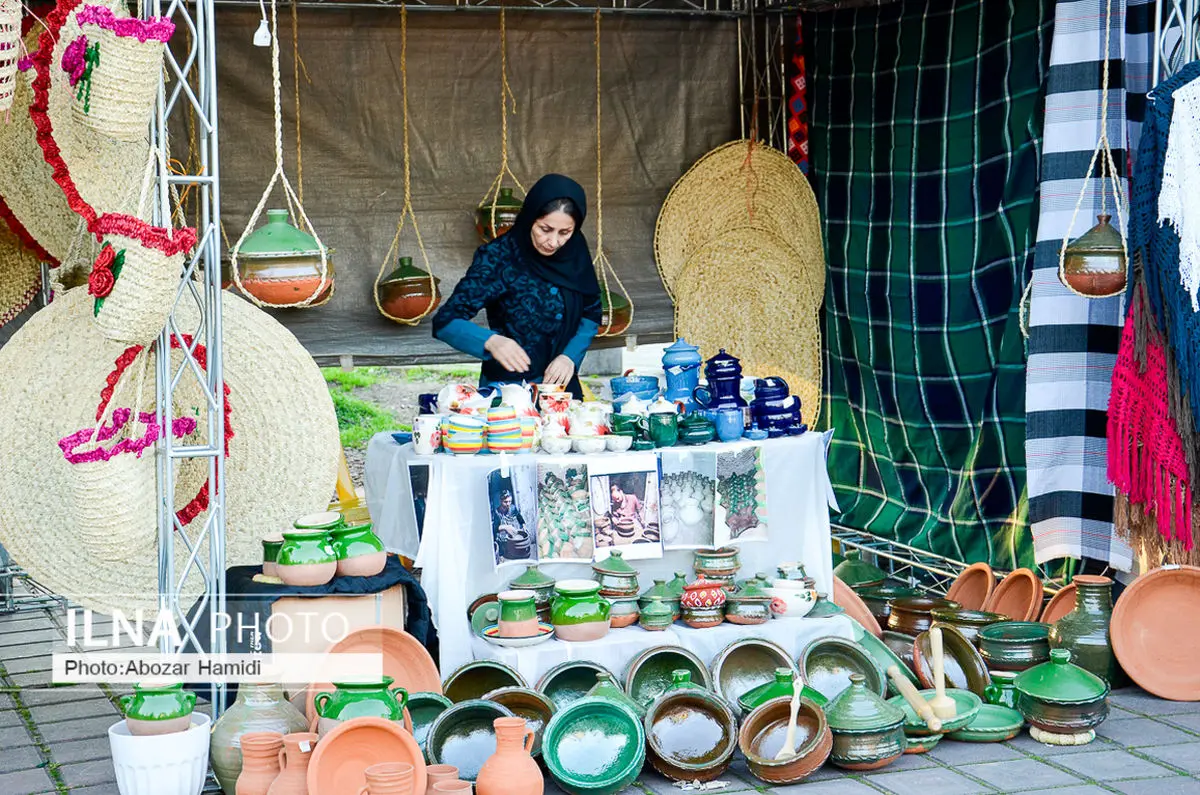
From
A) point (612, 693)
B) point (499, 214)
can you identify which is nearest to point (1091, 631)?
point (612, 693)

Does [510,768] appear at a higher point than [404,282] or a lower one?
lower

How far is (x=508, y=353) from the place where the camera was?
464 centimetres

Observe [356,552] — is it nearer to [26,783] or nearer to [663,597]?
[663,597]

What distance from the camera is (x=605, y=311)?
20.8 ft

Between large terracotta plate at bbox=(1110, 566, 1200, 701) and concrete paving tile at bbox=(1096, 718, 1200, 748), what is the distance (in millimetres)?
244

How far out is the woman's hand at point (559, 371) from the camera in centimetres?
471

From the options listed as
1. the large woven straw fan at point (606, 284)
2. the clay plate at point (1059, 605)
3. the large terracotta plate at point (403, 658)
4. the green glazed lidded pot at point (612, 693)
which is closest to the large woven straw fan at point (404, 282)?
the large woven straw fan at point (606, 284)

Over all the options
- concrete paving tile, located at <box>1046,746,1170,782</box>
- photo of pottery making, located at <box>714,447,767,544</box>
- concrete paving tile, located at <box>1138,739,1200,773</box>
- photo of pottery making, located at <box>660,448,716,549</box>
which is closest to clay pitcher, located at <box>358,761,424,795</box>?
photo of pottery making, located at <box>660,448,716,549</box>

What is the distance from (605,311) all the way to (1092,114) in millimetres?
2307

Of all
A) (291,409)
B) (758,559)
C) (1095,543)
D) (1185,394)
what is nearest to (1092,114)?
(1185,394)

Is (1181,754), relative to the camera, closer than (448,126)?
Yes

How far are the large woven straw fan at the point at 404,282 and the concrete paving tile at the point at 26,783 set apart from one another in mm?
2803

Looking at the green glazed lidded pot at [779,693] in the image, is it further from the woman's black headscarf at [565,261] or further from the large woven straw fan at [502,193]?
the large woven straw fan at [502,193]

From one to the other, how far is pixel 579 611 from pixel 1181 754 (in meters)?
1.69
